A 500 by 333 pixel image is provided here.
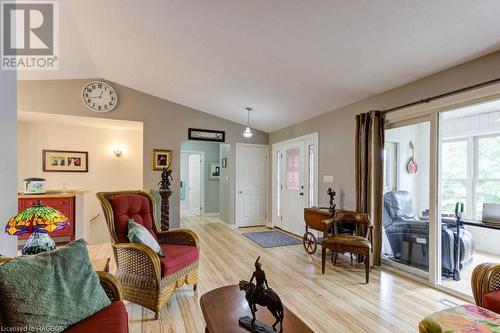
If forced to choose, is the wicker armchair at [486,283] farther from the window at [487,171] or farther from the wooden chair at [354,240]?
the window at [487,171]

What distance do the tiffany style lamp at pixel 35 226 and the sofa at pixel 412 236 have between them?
377 centimetres

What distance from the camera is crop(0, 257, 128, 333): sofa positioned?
127 centimetres

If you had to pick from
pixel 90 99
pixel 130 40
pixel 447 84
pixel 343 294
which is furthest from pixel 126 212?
pixel 447 84

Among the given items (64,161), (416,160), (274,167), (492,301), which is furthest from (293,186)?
(64,161)

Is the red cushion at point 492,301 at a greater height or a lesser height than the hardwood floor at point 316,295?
greater

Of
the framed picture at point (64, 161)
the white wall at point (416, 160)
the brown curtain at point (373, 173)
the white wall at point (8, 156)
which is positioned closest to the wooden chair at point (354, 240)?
the brown curtain at point (373, 173)

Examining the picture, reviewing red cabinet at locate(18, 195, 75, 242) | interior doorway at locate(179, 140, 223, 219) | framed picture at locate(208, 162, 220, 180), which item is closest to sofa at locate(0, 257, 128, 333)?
red cabinet at locate(18, 195, 75, 242)

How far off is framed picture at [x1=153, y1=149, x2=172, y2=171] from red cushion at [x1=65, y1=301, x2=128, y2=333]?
3877mm

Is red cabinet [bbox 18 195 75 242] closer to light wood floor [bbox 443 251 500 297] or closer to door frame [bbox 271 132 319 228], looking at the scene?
door frame [bbox 271 132 319 228]

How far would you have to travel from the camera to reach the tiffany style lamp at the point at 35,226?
1635 millimetres

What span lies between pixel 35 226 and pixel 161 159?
355 cm

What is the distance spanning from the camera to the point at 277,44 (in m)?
2.66

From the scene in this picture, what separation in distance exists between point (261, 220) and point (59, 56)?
507 centimetres

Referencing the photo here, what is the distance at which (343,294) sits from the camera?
261cm
